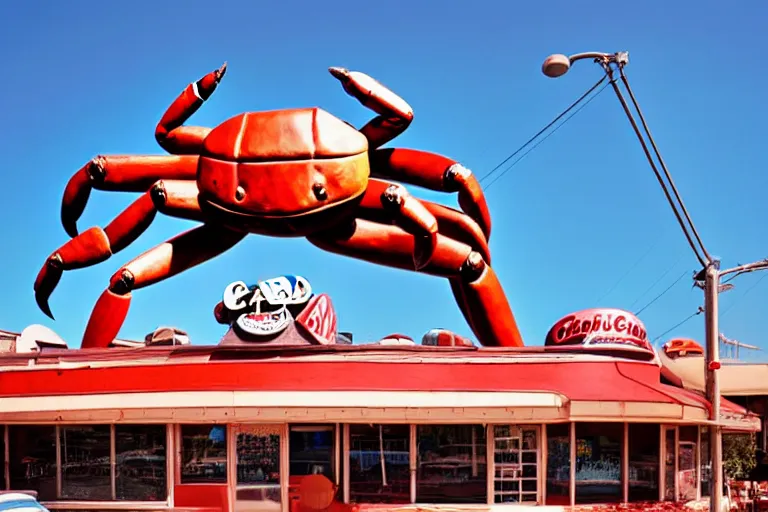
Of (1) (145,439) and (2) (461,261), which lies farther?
(2) (461,261)

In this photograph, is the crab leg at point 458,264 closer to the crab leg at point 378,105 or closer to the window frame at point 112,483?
the crab leg at point 378,105

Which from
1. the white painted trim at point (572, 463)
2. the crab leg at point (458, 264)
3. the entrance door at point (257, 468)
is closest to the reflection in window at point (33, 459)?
the entrance door at point (257, 468)

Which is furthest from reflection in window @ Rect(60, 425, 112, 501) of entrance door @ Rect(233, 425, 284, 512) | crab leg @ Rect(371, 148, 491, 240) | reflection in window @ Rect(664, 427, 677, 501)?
reflection in window @ Rect(664, 427, 677, 501)

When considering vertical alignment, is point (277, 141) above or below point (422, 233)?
above

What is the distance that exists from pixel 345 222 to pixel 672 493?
362 inches

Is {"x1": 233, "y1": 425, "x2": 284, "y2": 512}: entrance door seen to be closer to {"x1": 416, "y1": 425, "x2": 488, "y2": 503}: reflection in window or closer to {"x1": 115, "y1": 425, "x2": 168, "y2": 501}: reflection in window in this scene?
{"x1": 115, "y1": 425, "x2": 168, "y2": 501}: reflection in window

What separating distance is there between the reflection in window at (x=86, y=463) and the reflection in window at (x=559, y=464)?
8.81 metres

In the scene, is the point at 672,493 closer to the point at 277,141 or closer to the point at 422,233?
the point at 422,233

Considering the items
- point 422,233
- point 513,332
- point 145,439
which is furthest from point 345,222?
point 145,439

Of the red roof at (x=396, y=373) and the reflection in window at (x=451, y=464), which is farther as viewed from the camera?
the reflection in window at (x=451, y=464)

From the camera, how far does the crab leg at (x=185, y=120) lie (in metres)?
22.2

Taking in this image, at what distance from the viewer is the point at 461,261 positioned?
21922 mm

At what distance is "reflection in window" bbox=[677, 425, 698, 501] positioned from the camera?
19.8 m

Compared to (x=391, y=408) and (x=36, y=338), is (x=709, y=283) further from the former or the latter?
(x=36, y=338)
